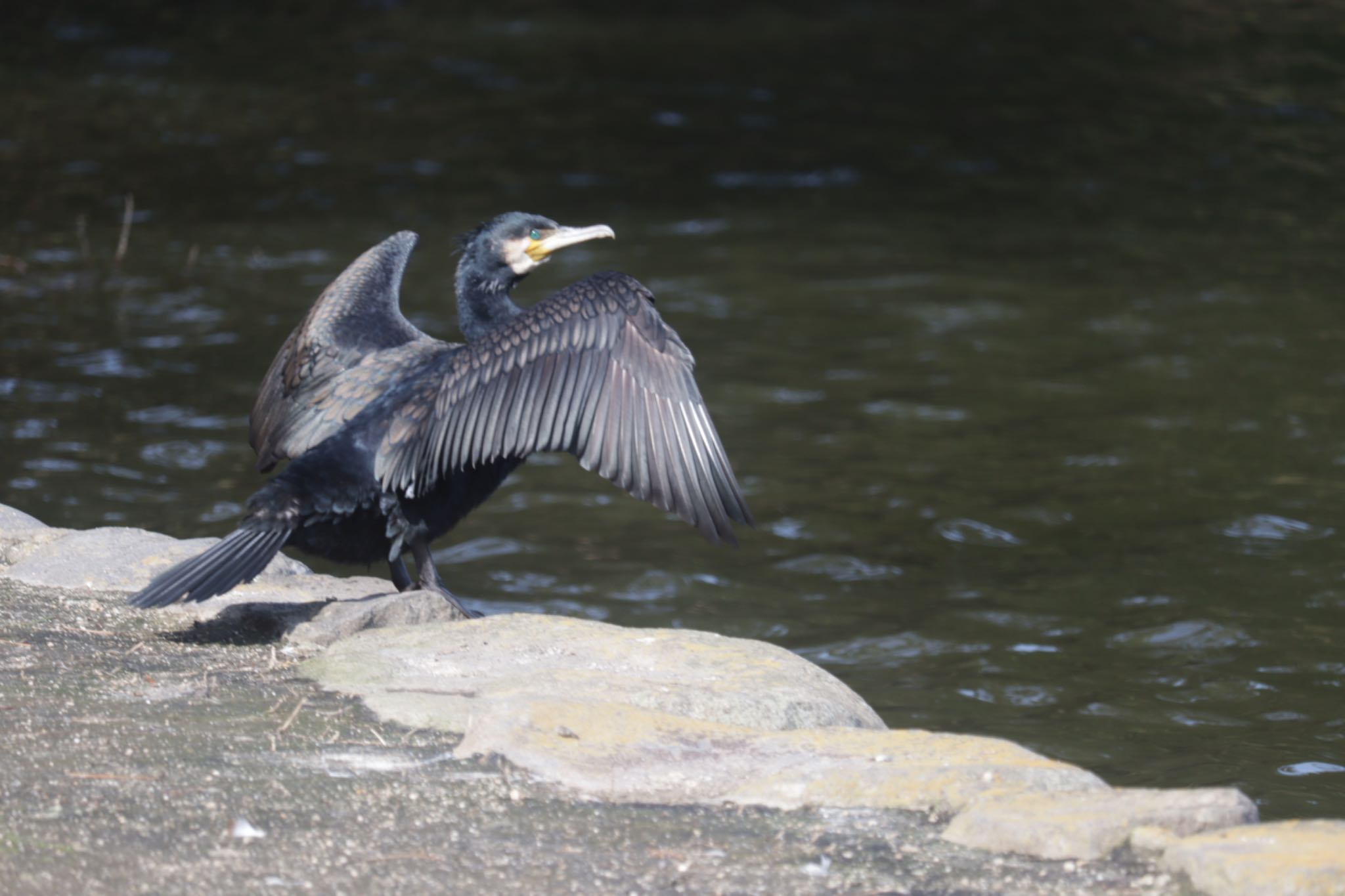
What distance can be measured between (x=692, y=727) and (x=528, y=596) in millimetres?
2867

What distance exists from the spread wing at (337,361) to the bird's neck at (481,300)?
107 millimetres

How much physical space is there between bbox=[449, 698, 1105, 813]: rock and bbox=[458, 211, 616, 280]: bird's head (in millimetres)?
1812

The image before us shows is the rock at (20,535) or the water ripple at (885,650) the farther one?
the water ripple at (885,650)

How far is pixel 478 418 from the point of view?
417 cm

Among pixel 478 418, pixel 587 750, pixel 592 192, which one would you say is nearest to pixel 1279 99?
pixel 592 192

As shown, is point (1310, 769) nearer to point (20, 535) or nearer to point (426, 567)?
point (426, 567)

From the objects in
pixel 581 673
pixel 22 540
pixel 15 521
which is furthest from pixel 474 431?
pixel 15 521

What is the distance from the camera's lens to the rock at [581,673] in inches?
135

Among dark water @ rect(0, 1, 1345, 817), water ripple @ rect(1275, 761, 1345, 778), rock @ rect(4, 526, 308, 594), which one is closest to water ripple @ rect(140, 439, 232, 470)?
dark water @ rect(0, 1, 1345, 817)

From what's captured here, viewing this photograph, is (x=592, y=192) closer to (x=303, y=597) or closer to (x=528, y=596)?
(x=528, y=596)

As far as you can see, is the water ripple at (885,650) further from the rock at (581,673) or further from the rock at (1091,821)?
the rock at (1091,821)

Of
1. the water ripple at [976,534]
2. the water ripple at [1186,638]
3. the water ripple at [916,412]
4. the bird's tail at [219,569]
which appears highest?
the bird's tail at [219,569]

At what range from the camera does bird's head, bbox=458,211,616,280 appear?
4.82 meters

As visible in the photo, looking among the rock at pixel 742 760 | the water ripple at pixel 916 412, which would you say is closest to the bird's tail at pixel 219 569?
the rock at pixel 742 760
